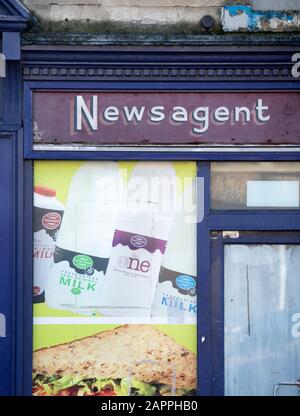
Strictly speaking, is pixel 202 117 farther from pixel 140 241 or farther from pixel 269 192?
pixel 140 241

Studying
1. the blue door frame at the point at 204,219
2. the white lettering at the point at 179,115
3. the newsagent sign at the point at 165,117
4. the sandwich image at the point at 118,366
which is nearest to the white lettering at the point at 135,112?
the newsagent sign at the point at 165,117

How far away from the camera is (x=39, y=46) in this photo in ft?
31.4

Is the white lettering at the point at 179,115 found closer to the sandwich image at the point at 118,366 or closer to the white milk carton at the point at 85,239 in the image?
the white milk carton at the point at 85,239

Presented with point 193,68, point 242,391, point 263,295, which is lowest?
point 242,391

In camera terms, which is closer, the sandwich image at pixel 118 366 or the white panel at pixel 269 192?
the sandwich image at pixel 118 366

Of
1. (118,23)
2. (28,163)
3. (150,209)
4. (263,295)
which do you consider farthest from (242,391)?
(118,23)

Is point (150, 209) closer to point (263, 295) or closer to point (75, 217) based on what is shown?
point (75, 217)

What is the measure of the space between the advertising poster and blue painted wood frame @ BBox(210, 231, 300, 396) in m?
0.17

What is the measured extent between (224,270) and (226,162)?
977 millimetres

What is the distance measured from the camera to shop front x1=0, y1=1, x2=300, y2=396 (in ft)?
31.7

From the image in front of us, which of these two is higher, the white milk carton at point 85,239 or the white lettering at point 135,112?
the white lettering at point 135,112

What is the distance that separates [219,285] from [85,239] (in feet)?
4.19

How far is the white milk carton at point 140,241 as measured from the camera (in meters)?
9.69

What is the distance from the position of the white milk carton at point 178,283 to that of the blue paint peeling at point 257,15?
186cm
